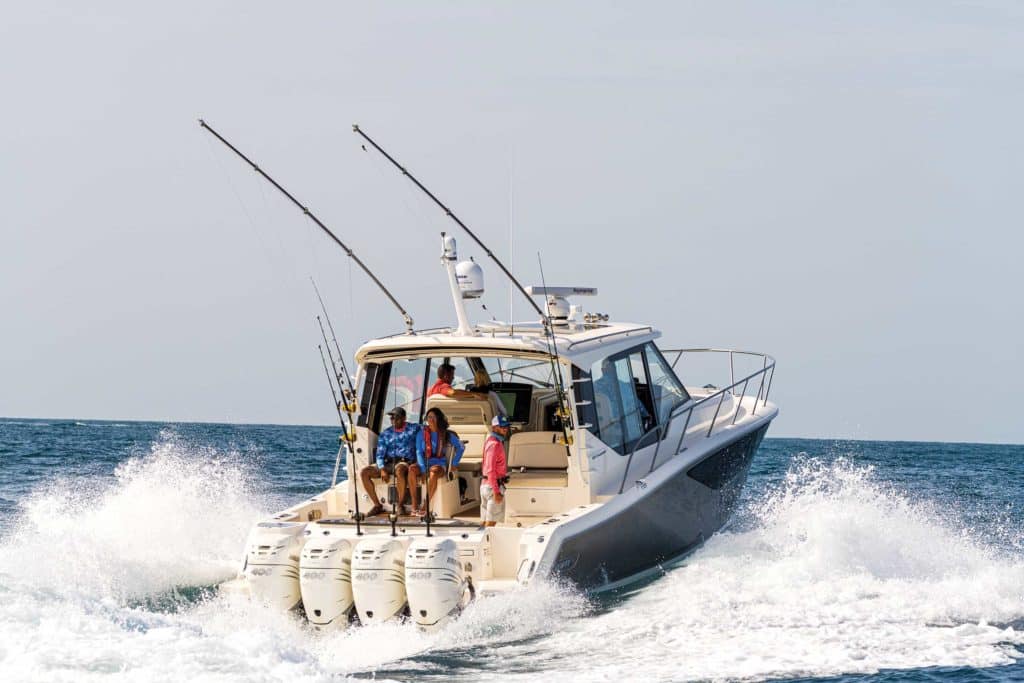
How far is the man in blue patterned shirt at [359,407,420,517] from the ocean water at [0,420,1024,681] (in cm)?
124

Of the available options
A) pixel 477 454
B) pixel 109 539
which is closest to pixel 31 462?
pixel 109 539

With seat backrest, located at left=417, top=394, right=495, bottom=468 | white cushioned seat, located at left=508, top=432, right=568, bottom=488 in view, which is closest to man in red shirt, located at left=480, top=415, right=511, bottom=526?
white cushioned seat, located at left=508, top=432, right=568, bottom=488

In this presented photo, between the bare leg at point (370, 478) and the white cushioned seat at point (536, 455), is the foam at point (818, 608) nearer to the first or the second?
the white cushioned seat at point (536, 455)

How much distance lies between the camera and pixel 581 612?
27.8 feet

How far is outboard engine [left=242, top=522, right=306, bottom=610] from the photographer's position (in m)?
8.12

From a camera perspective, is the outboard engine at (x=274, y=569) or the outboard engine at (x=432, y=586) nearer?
the outboard engine at (x=432, y=586)

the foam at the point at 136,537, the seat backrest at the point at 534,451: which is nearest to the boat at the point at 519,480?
the seat backrest at the point at 534,451

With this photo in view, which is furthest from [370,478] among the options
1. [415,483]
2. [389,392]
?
[389,392]

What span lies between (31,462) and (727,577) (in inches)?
631

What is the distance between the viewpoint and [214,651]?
618 centimetres

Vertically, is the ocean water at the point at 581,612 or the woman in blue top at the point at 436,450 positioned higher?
the woman in blue top at the point at 436,450

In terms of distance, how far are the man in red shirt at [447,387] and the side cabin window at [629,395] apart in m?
1.00

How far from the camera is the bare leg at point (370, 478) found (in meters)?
9.16

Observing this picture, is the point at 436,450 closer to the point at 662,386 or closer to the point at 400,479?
the point at 400,479
